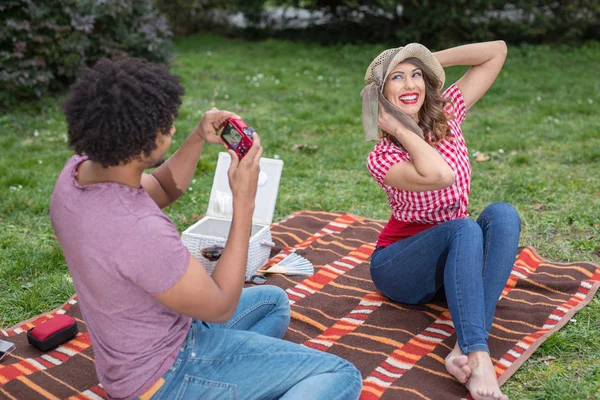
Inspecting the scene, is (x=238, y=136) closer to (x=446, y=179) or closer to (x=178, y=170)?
(x=178, y=170)

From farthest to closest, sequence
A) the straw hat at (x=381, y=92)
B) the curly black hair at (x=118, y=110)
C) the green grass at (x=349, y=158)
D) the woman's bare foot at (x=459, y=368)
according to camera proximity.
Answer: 1. the green grass at (x=349, y=158)
2. the straw hat at (x=381, y=92)
3. the woman's bare foot at (x=459, y=368)
4. the curly black hair at (x=118, y=110)

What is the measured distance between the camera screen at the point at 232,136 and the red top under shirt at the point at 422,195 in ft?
2.87

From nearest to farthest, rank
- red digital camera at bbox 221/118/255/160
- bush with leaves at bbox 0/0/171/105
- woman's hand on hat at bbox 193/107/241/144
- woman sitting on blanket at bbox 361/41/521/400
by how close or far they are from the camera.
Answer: red digital camera at bbox 221/118/255/160 → woman's hand on hat at bbox 193/107/241/144 → woman sitting on blanket at bbox 361/41/521/400 → bush with leaves at bbox 0/0/171/105

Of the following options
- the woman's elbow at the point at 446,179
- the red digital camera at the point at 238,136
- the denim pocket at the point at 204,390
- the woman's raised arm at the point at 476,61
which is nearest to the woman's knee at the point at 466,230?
the woman's elbow at the point at 446,179

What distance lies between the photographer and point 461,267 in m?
2.78

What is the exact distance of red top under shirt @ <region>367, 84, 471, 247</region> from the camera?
3043 mm

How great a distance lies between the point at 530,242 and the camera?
4.12 m

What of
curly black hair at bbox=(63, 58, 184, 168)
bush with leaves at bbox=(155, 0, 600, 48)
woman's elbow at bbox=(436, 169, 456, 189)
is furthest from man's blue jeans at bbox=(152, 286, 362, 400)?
bush with leaves at bbox=(155, 0, 600, 48)

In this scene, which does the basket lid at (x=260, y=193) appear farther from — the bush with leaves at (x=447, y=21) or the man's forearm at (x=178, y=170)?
the bush with leaves at (x=447, y=21)

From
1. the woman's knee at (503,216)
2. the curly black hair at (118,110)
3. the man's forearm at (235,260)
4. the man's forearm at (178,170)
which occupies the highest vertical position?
the curly black hair at (118,110)

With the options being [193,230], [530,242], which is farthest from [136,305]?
[530,242]

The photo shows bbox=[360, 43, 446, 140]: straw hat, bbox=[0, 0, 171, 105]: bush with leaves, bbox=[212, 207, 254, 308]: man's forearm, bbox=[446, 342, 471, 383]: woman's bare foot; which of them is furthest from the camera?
bbox=[0, 0, 171, 105]: bush with leaves

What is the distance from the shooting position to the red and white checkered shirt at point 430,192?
3.04 m

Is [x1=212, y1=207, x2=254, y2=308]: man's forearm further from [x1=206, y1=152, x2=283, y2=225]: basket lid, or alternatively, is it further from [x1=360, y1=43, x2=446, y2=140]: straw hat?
[x1=206, y1=152, x2=283, y2=225]: basket lid
